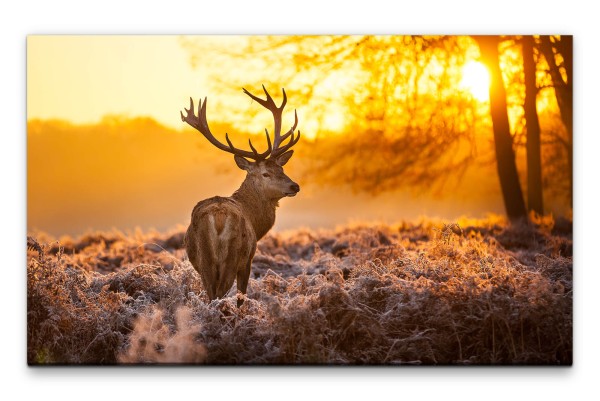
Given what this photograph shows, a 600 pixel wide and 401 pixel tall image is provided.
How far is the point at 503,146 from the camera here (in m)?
10.4

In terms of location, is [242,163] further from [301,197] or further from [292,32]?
[301,197]

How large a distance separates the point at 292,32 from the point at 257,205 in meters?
1.42

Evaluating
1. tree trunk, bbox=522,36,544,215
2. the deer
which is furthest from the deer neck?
tree trunk, bbox=522,36,544,215

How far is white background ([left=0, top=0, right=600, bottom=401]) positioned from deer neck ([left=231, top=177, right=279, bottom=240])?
50.8 inches

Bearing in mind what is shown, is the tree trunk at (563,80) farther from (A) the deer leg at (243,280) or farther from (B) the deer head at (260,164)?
(A) the deer leg at (243,280)

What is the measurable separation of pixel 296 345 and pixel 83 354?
155 cm

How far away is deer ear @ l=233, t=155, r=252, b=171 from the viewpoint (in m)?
8.92

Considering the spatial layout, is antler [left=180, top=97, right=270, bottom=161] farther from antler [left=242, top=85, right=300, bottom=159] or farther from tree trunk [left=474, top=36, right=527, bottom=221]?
tree trunk [left=474, top=36, right=527, bottom=221]

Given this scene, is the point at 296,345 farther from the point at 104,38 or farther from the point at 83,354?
the point at 104,38

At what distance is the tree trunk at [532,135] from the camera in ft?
30.8

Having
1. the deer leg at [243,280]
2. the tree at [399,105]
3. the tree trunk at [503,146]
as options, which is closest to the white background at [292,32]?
the tree at [399,105]

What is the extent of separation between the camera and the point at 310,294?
8281 mm

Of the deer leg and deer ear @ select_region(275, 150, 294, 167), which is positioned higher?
deer ear @ select_region(275, 150, 294, 167)
